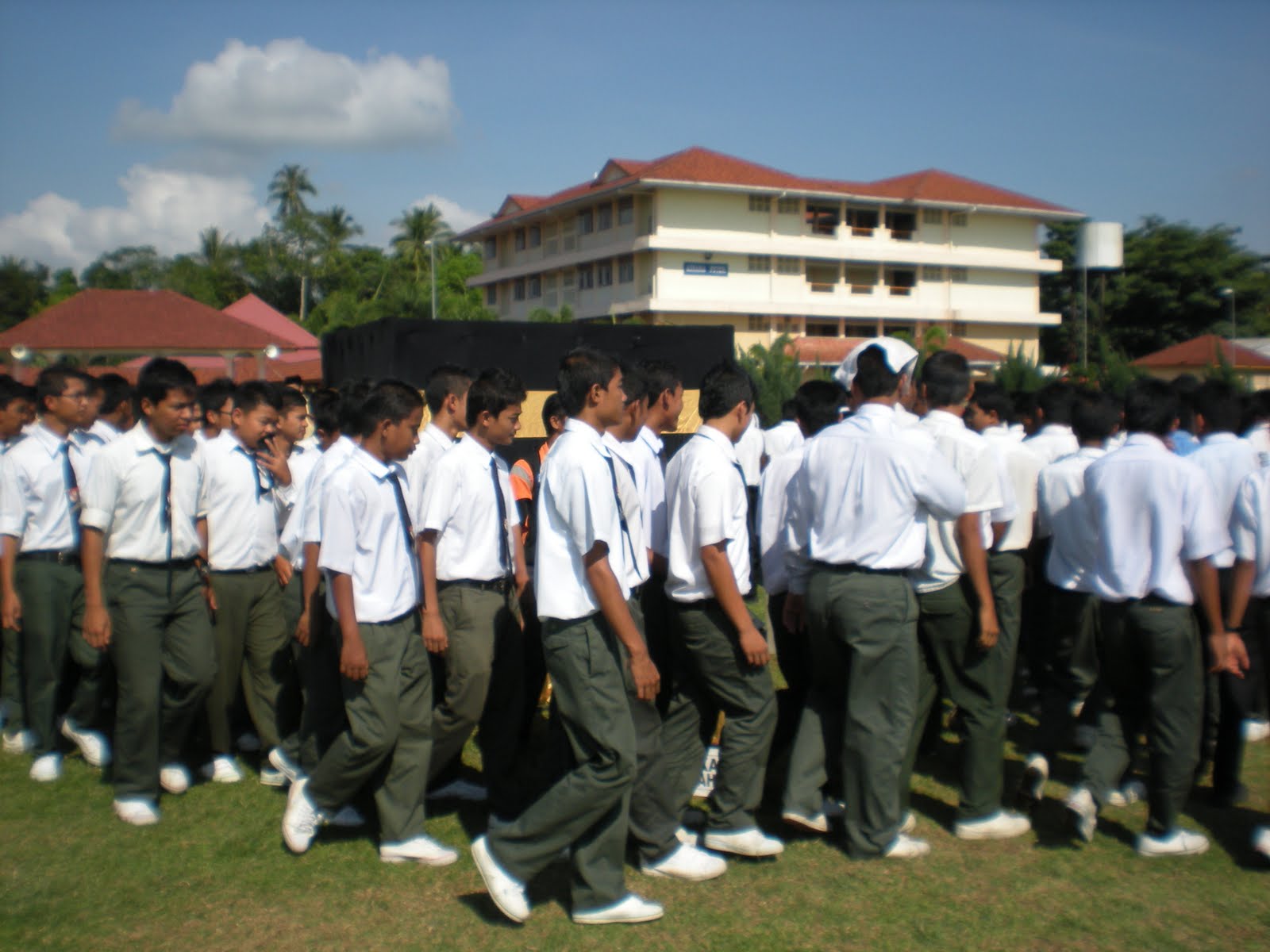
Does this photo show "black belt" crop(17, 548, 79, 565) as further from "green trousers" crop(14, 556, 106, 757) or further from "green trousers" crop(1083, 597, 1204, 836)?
"green trousers" crop(1083, 597, 1204, 836)

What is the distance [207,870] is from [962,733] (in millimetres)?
3387

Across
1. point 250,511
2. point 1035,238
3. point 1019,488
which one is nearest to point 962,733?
point 1019,488

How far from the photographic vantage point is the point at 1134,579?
4527 mm

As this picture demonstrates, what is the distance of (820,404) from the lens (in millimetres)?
5496

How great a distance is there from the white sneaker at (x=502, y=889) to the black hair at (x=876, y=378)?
2484 millimetres

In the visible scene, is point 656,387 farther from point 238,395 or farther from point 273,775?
point 273,775

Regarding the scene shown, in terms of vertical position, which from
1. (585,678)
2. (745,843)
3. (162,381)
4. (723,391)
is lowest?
(745,843)

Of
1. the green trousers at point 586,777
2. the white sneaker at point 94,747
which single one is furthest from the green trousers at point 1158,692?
the white sneaker at point 94,747

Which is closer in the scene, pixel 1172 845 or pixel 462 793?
pixel 1172 845

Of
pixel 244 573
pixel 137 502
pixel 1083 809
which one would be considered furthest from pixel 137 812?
pixel 1083 809

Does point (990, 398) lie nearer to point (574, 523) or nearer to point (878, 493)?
point (878, 493)

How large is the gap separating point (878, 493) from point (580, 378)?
4.50 ft

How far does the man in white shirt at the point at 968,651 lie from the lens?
4746 millimetres

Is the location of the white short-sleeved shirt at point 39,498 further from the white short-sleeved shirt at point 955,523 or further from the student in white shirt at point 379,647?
the white short-sleeved shirt at point 955,523
